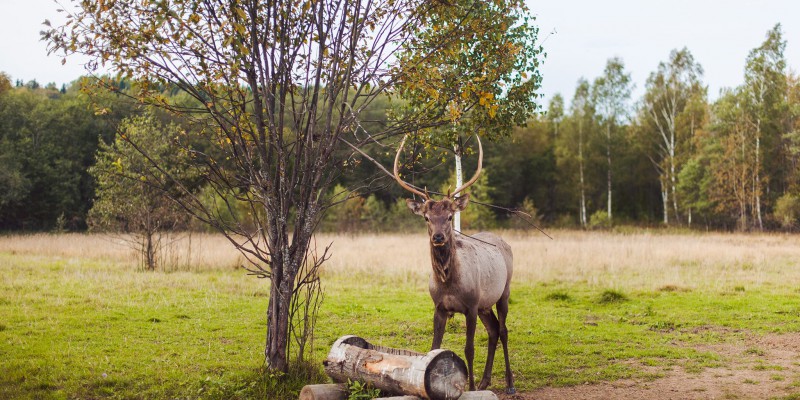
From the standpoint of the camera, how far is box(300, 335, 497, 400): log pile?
5.26 metres

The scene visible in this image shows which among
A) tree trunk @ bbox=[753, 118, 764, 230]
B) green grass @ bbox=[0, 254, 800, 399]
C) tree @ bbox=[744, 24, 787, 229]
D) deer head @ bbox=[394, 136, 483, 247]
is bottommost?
green grass @ bbox=[0, 254, 800, 399]

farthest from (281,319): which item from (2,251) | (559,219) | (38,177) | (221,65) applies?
(559,219)

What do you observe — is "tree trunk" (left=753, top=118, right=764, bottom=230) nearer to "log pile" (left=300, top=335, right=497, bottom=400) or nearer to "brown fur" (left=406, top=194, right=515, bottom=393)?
"brown fur" (left=406, top=194, right=515, bottom=393)

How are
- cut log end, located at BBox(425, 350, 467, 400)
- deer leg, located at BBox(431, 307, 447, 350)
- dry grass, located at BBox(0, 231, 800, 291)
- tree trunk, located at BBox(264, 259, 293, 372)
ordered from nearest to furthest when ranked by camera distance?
cut log end, located at BBox(425, 350, 467, 400) → deer leg, located at BBox(431, 307, 447, 350) → tree trunk, located at BBox(264, 259, 293, 372) → dry grass, located at BBox(0, 231, 800, 291)

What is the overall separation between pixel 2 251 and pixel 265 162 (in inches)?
811

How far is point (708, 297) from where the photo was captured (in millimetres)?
14539

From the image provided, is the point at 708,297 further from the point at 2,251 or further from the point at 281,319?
the point at 2,251

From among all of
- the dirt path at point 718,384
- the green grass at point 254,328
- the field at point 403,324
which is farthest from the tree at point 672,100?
the dirt path at point 718,384

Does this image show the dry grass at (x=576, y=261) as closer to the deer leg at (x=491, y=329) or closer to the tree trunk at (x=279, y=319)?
the deer leg at (x=491, y=329)

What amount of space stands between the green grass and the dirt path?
0.31 m

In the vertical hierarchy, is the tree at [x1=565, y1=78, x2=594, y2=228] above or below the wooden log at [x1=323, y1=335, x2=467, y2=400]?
above

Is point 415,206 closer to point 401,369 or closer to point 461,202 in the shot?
point 461,202

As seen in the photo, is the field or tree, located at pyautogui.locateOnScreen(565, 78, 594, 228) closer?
the field

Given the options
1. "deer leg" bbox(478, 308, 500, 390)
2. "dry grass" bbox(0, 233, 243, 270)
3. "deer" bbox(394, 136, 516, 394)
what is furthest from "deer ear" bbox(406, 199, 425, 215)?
"dry grass" bbox(0, 233, 243, 270)
